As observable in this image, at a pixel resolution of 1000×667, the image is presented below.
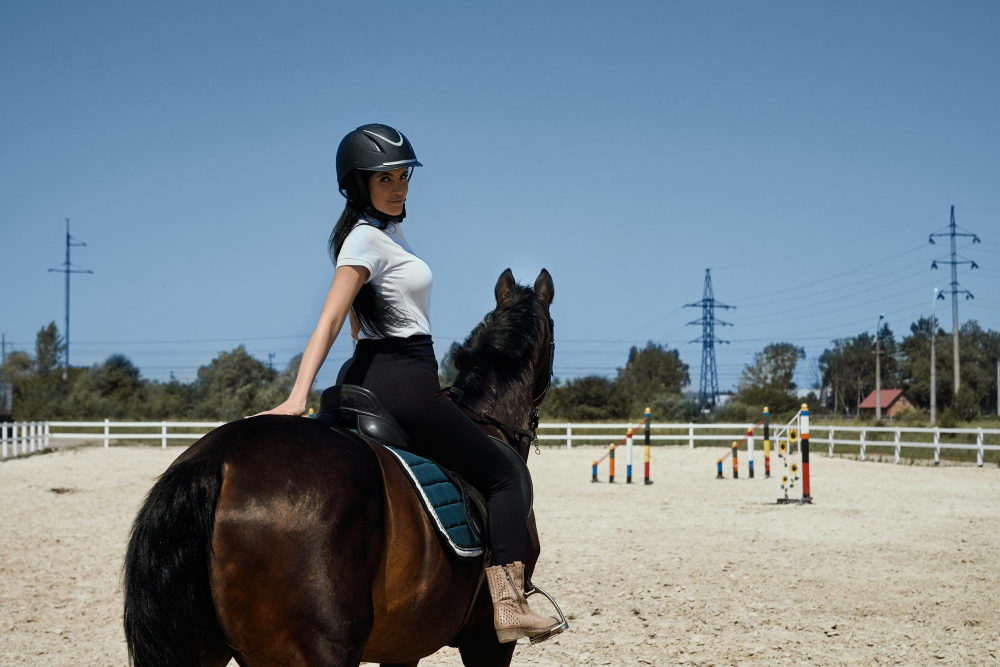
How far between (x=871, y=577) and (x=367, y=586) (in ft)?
23.5

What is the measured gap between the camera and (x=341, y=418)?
9.66 feet

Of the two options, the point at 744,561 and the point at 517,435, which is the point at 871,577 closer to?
the point at 744,561

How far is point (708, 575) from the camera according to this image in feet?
27.0

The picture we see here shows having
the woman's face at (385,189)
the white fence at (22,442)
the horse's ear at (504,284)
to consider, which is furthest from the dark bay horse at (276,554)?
the white fence at (22,442)

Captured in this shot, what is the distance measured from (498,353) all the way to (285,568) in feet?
5.31

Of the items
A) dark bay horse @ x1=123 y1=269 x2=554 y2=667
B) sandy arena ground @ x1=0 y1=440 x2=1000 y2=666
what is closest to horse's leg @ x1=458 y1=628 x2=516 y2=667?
dark bay horse @ x1=123 y1=269 x2=554 y2=667

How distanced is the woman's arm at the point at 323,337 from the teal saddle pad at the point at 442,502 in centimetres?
39

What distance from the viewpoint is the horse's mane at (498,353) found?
12.3ft

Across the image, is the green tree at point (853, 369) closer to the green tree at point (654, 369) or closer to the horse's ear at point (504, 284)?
the green tree at point (654, 369)

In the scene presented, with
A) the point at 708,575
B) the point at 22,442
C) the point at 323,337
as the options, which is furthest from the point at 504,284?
the point at 22,442

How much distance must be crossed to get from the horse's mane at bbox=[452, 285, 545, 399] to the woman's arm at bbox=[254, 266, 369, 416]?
106 centimetres

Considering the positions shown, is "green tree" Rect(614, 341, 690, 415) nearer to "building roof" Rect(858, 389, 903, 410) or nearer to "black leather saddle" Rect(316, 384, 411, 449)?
"building roof" Rect(858, 389, 903, 410)

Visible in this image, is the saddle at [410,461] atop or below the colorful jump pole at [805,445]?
atop

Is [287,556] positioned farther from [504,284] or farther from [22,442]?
[22,442]
